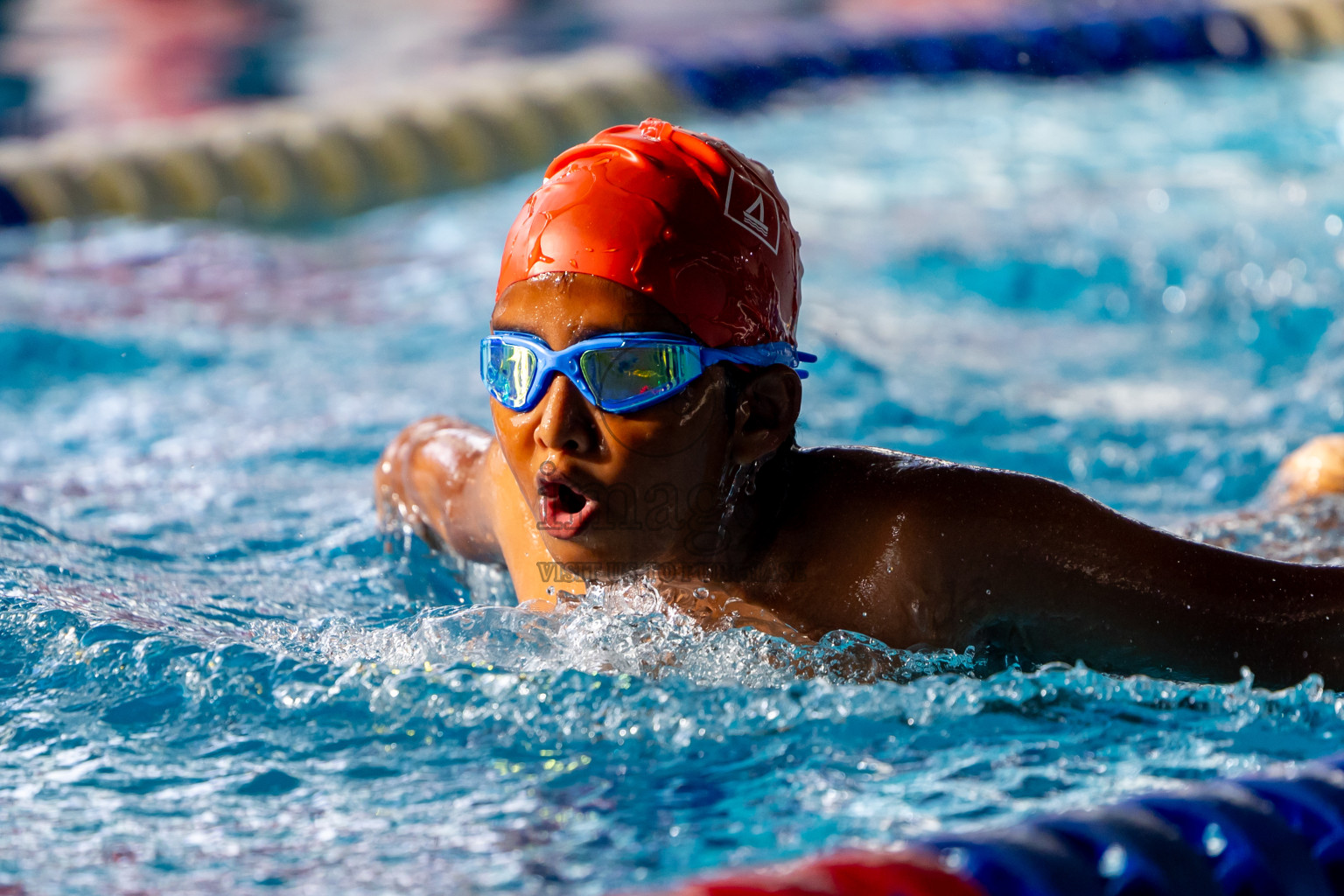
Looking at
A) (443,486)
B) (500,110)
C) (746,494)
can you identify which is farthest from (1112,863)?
(500,110)

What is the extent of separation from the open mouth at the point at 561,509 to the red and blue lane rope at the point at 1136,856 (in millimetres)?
633

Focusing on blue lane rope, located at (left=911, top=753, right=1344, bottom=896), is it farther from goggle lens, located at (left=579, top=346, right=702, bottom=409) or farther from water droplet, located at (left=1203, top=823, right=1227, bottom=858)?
goggle lens, located at (left=579, top=346, right=702, bottom=409)

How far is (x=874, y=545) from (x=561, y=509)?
1.43 feet

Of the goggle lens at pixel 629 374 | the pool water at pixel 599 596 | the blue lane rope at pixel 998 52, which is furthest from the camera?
the blue lane rope at pixel 998 52

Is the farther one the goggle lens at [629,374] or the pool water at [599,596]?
the goggle lens at [629,374]

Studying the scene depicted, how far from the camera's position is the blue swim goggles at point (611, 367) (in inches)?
75.5

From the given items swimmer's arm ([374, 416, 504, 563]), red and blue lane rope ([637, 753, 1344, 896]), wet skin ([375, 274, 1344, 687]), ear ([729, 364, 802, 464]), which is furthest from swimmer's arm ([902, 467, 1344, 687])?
swimmer's arm ([374, 416, 504, 563])

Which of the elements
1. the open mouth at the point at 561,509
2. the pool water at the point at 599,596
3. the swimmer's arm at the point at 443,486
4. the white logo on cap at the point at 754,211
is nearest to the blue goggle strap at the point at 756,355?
the white logo on cap at the point at 754,211

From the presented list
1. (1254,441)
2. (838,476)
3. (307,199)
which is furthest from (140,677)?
(307,199)

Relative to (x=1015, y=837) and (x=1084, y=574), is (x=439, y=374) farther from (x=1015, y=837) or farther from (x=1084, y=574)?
(x=1015, y=837)

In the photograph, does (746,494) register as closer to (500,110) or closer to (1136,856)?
(1136,856)

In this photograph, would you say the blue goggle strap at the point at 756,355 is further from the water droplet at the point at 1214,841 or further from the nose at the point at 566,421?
the water droplet at the point at 1214,841

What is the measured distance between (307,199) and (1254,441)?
15.0 ft

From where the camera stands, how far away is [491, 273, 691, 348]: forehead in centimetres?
193
